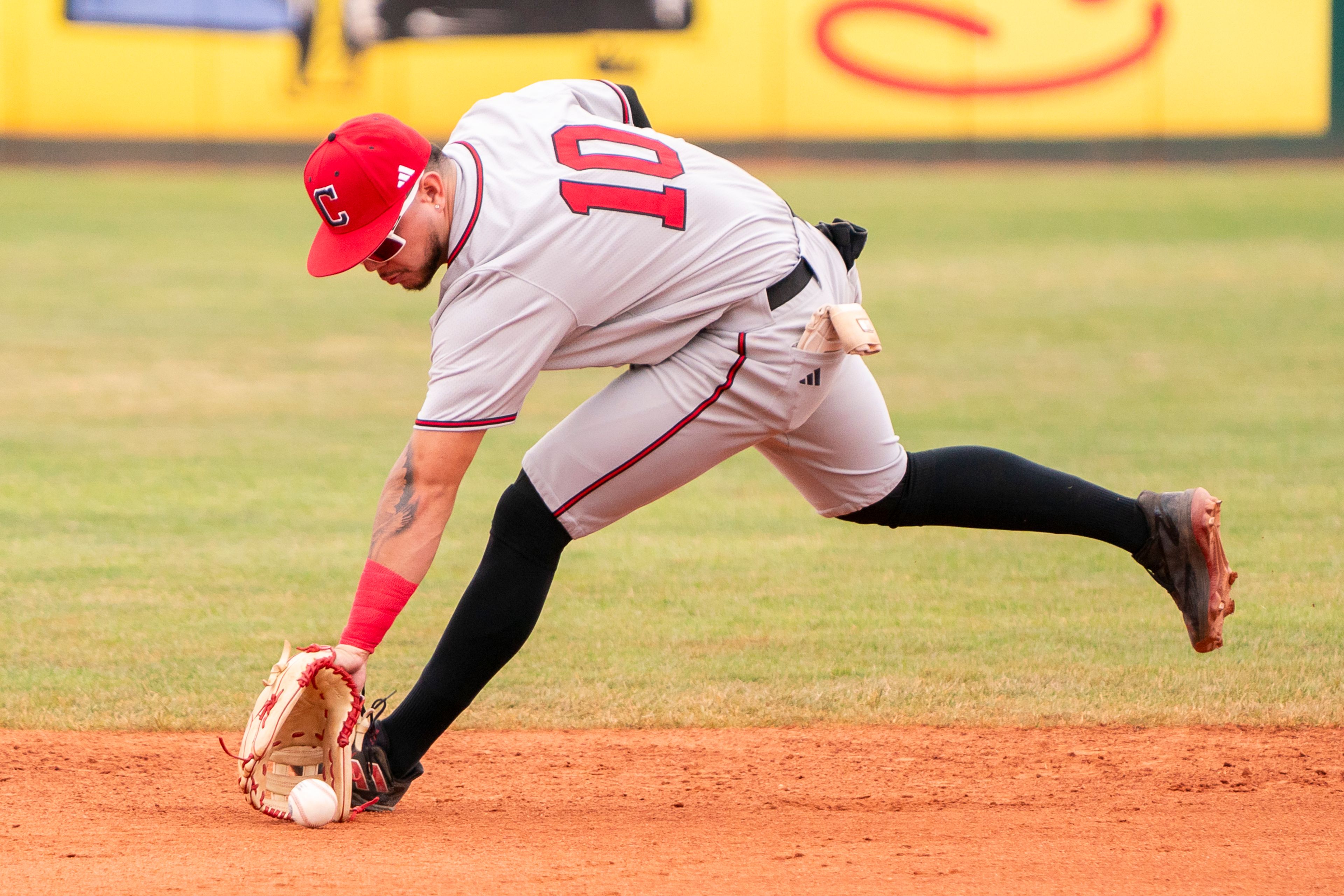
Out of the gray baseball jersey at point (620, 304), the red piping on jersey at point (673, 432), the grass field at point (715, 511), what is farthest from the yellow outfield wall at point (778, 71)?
A: the red piping on jersey at point (673, 432)

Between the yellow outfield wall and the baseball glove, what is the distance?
18.4 m

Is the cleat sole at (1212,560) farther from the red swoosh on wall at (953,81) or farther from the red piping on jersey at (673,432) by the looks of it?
the red swoosh on wall at (953,81)

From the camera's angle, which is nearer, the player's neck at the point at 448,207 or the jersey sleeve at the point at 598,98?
the player's neck at the point at 448,207

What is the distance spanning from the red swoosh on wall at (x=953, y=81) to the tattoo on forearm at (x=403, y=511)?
19213 mm

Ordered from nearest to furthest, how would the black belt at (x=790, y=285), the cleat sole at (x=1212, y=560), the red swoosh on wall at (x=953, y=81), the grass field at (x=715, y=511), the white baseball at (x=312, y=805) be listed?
the white baseball at (x=312, y=805), the black belt at (x=790, y=285), the cleat sole at (x=1212, y=560), the grass field at (x=715, y=511), the red swoosh on wall at (x=953, y=81)

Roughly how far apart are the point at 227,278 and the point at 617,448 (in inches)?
468

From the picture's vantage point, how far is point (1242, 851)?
3.46 meters

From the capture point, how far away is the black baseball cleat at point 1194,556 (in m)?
4.05

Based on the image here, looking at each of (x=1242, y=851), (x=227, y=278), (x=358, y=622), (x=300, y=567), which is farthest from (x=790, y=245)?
(x=227, y=278)

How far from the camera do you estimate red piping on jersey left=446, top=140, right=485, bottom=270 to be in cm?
344

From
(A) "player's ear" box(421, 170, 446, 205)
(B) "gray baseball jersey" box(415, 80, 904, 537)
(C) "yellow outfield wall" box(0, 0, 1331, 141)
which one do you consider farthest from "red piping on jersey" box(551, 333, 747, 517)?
(C) "yellow outfield wall" box(0, 0, 1331, 141)

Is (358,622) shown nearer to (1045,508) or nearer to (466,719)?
(466,719)

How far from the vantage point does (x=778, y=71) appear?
21984 millimetres

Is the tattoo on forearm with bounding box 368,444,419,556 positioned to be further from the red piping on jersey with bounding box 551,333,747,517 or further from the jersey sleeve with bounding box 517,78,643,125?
the jersey sleeve with bounding box 517,78,643,125
